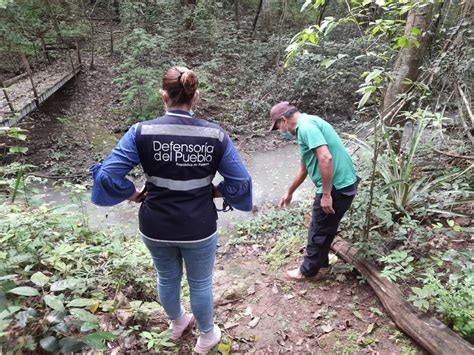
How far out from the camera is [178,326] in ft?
9.01

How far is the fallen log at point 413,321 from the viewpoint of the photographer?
2.33m

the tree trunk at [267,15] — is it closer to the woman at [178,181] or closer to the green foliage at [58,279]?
the green foliage at [58,279]

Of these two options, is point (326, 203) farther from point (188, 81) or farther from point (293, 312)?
point (188, 81)

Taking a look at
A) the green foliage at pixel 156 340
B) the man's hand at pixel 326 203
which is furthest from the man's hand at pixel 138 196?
the man's hand at pixel 326 203

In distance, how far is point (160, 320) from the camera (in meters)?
2.98

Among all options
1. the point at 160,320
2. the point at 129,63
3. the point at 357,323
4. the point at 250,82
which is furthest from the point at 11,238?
the point at 250,82

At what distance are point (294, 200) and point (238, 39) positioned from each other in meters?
10.5

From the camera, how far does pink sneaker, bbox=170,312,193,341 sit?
273 cm

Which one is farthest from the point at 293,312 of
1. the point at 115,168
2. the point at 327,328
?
the point at 115,168

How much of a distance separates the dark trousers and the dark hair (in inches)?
69.7

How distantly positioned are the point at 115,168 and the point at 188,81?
0.67m

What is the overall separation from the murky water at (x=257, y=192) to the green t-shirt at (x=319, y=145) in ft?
10.5

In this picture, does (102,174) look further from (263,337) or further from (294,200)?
(294,200)

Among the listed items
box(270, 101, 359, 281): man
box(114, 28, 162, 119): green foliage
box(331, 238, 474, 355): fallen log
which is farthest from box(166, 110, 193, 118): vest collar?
box(114, 28, 162, 119): green foliage
